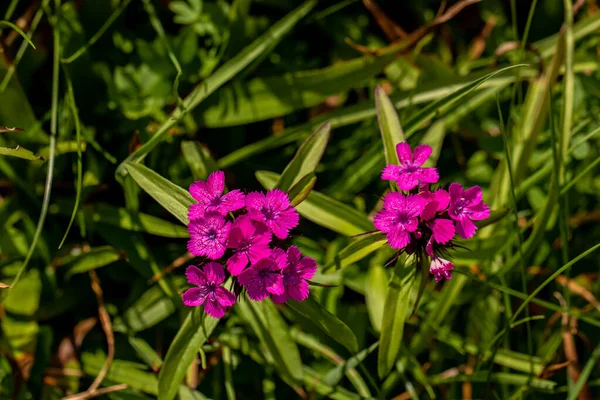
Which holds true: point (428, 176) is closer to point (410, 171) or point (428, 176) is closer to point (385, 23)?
point (410, 171)

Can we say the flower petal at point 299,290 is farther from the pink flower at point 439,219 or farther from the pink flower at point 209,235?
the pink flower at point 439,219

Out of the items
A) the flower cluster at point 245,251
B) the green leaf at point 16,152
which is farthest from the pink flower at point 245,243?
the green leaf at point 16,152

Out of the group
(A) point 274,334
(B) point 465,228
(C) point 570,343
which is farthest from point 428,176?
(C) point 570,343

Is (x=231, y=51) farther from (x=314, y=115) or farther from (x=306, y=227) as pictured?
(x=306, y=227)

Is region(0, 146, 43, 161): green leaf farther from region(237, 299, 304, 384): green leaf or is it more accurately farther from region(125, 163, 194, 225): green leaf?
region(237, 299, 304, 384): green leaf

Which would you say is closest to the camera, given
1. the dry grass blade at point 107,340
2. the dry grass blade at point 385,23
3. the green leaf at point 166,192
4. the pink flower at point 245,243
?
the pink flower at point 245,243

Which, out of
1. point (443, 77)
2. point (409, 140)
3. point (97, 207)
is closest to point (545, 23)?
point (443, 77)
